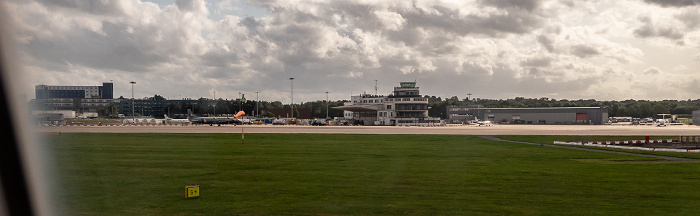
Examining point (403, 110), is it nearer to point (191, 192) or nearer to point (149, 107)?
point (149, 107)

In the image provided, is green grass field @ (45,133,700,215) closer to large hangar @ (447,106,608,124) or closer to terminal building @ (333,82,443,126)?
terminal building @ (333,82,443,126)

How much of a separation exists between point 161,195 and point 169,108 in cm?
18711

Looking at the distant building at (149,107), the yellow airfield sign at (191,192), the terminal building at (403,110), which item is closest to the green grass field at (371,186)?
the yellow airfield sign at (191,192)

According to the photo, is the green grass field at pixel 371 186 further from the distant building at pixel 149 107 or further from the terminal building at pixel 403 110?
the terminal building at pixel 403 110

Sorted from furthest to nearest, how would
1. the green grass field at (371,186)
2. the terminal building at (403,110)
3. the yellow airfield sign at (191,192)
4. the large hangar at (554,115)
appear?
the large hangar at (554,115), the terminal building at (403,110), the yellow airfield sign at (191,192), the green grass field at (371,186)

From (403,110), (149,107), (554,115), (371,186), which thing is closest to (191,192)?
(371,186)

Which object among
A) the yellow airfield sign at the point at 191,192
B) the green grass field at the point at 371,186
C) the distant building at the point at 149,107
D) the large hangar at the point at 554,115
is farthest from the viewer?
the large hangar at the point at 554,115

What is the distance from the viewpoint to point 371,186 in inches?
848

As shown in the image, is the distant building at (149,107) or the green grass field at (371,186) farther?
the distant building at (149,107)

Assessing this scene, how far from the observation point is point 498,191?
66.2 ft

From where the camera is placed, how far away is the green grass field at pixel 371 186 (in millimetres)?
16719

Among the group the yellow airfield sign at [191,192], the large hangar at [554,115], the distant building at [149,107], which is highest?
the distant building at [149,107]

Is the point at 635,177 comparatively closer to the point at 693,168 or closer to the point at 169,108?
the point at 693,168

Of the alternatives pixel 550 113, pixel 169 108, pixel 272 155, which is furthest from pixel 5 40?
pixel 169 108
